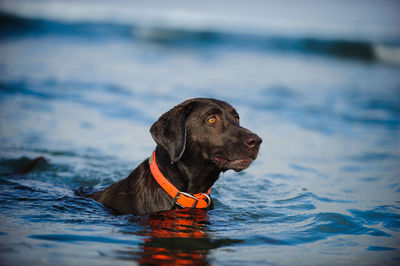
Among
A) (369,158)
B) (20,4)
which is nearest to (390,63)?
(369,158)

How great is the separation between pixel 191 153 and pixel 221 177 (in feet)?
9.79

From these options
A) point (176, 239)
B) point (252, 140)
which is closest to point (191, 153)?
point (252, 140)

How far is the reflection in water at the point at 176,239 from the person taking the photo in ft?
13.2

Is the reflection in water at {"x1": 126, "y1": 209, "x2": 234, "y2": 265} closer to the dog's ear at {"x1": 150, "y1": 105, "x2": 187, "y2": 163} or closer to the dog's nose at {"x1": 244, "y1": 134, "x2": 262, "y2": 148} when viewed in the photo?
the dog's ear at {"x1": 150, "y1": 105, "x2": 187, "y2": 163}

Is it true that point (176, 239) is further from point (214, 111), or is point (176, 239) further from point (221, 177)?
point (221, 177)

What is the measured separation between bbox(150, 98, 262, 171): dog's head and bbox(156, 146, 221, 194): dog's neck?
0.07 meters

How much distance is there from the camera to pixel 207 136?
4.69m

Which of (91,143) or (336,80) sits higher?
(336,80)

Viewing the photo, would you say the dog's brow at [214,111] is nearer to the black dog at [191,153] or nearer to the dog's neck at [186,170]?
the black dog at [191,153]

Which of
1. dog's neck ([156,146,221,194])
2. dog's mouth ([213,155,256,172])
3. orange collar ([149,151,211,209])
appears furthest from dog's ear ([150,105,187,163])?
dog's mouth ([213,155,256,172])

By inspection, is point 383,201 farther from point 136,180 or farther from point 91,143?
point 91,143

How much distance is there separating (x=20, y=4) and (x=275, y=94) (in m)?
40.9

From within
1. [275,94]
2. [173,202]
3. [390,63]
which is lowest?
[173,202]

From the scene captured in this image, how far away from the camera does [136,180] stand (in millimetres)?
4934
